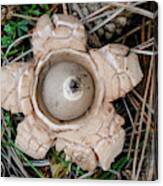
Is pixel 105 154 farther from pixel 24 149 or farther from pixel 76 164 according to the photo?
pixel 24 149

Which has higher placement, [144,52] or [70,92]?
[144,52]

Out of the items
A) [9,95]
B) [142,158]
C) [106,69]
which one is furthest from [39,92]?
[142,158]

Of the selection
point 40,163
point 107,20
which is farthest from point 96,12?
point 40,163

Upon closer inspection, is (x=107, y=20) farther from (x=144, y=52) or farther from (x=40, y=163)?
(x=40, y=163)

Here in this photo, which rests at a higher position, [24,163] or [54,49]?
[54,49]

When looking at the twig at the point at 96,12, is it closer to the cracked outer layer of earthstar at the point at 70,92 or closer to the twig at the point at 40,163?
the cracked outer layer of earthstar at the point at 70,92

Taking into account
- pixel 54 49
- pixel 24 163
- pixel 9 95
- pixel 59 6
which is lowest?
pixel 24 163

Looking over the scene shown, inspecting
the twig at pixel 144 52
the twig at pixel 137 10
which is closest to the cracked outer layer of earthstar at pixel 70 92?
the twig at pixel 144 52

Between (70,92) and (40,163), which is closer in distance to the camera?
(70,92)
